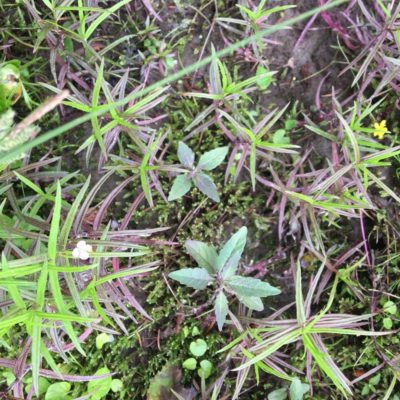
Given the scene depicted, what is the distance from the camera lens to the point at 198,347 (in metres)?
1.72

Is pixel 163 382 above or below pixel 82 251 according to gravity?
below

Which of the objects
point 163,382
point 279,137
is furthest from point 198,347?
point 279,137

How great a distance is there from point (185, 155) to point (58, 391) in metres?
1.00

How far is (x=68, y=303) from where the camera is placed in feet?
4.53

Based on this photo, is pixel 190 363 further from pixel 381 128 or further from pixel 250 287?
pixel 381 128

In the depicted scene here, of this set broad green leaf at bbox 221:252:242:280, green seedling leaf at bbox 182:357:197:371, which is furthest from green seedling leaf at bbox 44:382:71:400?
broad green leaf at bbox 221:252:242:280

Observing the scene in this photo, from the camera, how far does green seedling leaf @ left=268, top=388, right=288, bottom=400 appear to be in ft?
5.62

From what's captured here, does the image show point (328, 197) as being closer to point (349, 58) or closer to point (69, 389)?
point (349, 58)

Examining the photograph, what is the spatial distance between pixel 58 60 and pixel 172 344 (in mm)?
1167

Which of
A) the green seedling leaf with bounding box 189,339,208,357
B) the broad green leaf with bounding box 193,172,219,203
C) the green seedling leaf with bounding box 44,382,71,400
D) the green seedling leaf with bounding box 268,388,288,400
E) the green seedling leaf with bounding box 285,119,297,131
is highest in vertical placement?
the broad green leaf with bounding box 193,172,219,203

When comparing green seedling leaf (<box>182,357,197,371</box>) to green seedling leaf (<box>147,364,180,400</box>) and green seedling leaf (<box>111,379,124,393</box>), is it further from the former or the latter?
green seedling leaf (<box>111,379,124,393</box>)

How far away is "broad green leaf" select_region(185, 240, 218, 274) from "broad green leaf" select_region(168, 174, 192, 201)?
18 centimetres

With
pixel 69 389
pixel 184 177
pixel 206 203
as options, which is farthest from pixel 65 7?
pixel 69 389

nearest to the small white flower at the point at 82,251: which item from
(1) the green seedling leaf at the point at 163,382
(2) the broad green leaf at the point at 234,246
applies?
(2) the broad green leaf at the point at 234,246
